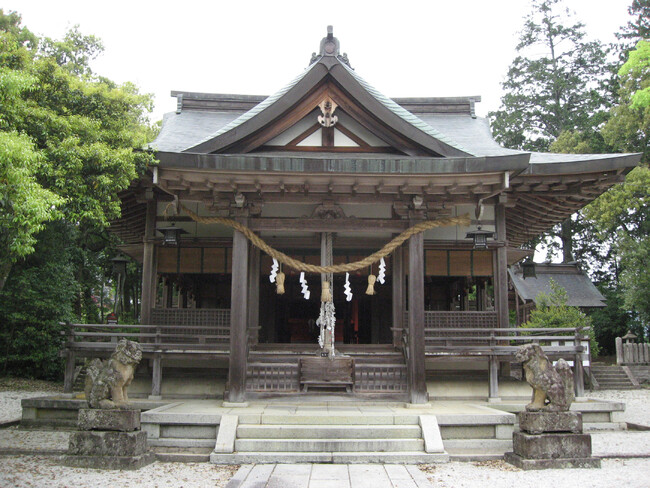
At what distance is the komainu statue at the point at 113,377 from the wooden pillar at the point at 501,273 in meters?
7.78

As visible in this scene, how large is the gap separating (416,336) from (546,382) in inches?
110

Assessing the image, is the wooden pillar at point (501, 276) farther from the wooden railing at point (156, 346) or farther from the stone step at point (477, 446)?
the wooden railing at point (156, 346)

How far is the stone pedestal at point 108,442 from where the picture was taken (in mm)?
7500

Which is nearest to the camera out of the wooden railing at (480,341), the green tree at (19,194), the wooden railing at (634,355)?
the green tree at (19,194)

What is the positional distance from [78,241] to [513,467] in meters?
20.8

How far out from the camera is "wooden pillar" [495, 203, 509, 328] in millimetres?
11789

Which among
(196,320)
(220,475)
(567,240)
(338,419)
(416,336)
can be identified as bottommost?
(220,475)

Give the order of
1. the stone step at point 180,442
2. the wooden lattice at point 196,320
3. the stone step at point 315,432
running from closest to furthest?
the stone step at point 315,432
the stone step at point 180,442
the wooden lattice at point 196,320

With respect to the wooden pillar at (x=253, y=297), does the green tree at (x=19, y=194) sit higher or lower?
higher

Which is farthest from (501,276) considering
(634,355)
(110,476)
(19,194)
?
(634,355)

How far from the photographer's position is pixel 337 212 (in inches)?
423

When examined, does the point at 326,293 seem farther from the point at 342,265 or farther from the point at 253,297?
the point at 253,297

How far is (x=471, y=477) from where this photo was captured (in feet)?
23.6

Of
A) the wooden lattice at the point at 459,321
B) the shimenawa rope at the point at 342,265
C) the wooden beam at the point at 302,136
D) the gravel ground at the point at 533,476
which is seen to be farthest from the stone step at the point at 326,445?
the wooden beam at the point at 302,136
